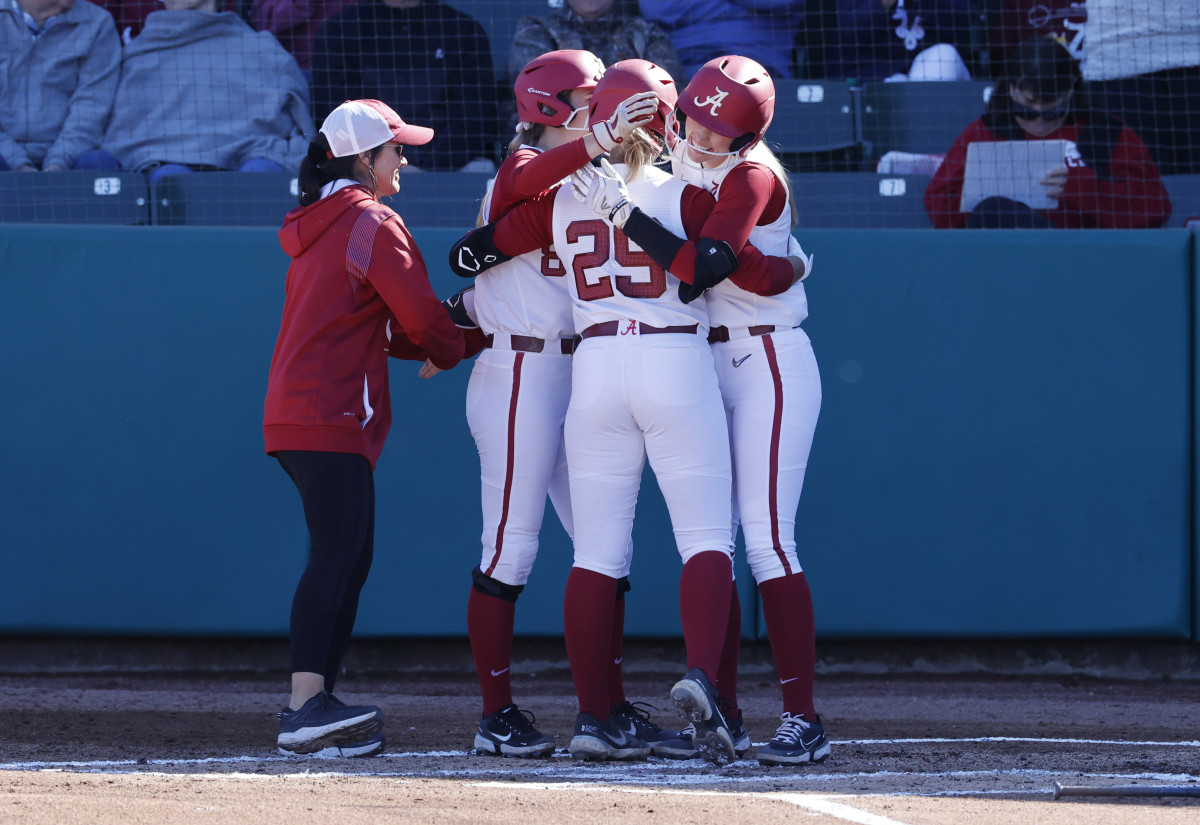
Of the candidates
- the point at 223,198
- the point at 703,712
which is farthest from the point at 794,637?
the point at 223,198

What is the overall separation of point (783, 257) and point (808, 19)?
3365 millimetres

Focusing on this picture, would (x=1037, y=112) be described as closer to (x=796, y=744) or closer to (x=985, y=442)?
(x=985, y=442)

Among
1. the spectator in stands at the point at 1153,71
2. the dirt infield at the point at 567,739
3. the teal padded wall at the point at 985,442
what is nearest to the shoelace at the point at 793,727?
the dirt infield at the point at 567,739

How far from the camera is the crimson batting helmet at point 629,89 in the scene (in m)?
3.35

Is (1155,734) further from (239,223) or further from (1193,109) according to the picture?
(239,223)

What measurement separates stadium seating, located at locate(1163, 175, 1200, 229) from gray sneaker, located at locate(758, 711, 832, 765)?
3.37 m

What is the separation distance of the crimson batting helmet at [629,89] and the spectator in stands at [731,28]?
3.02 metres

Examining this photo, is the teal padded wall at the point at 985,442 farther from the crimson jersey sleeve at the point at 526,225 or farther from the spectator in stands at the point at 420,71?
the crimson jersey sleeve at the point at 526,225

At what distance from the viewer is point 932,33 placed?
21.8 feet

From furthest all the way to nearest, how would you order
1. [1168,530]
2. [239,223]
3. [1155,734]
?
[239,223]
[1168,530]
[1155,734]

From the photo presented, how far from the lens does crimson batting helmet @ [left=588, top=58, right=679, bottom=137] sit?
11.0 ft

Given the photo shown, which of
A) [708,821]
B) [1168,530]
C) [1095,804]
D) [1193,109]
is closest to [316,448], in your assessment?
[708,821]

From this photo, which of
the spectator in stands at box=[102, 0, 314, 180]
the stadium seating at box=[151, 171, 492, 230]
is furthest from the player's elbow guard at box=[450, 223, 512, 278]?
the spectator in stands at box=[102, 0, 314, 180]

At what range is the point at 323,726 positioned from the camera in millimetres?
3449
